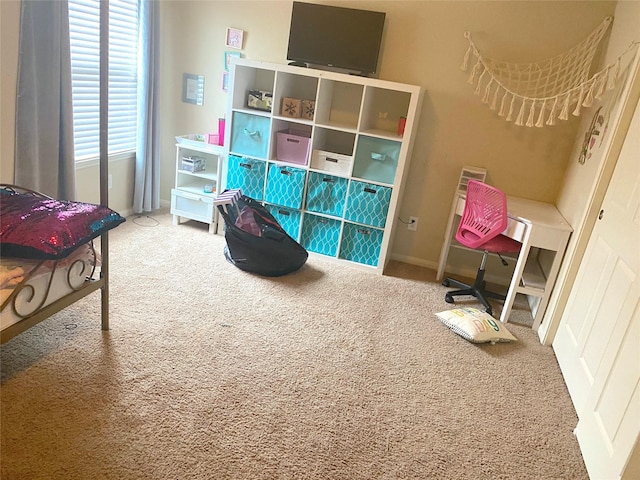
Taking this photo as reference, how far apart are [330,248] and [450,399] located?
1.71 m

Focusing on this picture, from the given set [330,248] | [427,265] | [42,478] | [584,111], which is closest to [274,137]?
[330,248]

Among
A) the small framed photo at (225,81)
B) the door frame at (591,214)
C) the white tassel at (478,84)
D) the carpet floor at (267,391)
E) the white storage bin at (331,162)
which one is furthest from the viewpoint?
the small framed photo at (225,81)

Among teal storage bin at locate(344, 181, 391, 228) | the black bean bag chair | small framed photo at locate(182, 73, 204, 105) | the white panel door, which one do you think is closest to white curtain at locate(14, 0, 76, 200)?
the black bean bag chair

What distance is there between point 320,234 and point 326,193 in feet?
1.10

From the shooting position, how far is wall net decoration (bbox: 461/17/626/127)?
10.4 ft

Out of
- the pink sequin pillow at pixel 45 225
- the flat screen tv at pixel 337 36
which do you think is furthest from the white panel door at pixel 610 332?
the pink sequin pillow at pixel 45 225

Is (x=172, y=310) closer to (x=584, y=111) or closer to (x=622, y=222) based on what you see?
(x=622, y=222)

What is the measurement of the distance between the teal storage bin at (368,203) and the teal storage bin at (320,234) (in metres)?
0.19

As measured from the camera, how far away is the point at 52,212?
2.00 m

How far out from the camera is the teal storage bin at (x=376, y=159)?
3408 mm

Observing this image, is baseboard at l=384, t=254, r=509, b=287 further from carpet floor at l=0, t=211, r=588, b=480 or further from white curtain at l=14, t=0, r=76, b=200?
white curtain at l=14, t=0, r=76, b=200

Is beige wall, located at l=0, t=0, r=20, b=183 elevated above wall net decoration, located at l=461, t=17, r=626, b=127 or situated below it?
below

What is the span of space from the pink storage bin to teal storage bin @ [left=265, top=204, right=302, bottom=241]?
0.38 m

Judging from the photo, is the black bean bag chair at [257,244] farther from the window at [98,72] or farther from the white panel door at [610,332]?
the white panel door at [610,332]
